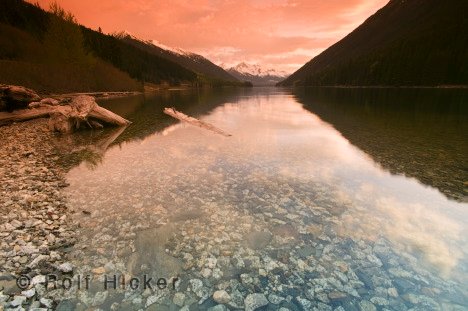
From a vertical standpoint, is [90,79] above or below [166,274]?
above

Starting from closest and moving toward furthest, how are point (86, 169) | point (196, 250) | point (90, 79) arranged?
point (196, 250)
point (86, 169)
point (90, 79)

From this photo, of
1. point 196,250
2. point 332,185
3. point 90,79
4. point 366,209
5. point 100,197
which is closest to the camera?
point 196,250

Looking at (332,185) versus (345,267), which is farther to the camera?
(332,185)

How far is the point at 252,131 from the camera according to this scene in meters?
24.3

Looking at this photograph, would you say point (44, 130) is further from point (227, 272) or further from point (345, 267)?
point (345, 267)

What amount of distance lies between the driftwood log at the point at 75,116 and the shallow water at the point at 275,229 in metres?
10.1

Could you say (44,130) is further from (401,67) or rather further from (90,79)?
(401,67)

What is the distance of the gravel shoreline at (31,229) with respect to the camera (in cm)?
545

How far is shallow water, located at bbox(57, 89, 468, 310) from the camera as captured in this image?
18.5 feet

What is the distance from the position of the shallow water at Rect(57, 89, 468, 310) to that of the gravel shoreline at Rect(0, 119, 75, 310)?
1.53 ft

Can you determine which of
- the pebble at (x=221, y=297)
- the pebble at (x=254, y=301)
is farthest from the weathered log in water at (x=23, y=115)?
the pebble at (x=254, y=301)

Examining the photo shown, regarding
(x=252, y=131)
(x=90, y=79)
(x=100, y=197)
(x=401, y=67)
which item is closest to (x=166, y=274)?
(x=100, y=197)

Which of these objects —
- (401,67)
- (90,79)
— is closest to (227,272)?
(90,79)

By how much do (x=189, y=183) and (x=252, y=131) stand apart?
1364cm
